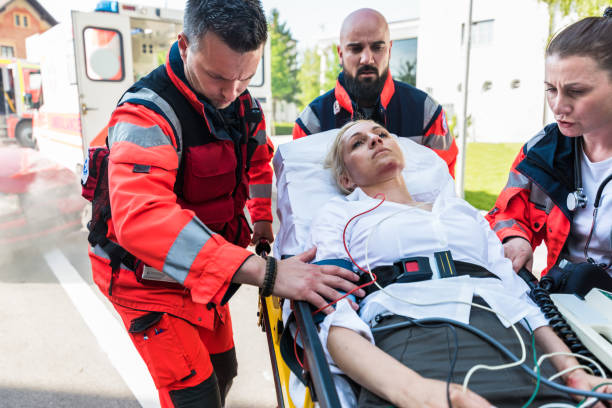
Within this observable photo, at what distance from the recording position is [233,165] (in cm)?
212

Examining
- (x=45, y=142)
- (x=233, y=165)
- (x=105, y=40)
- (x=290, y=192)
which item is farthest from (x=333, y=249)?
(x=45, y=142)

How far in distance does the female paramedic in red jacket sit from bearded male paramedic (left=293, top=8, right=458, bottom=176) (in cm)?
98

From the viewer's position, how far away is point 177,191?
201cm

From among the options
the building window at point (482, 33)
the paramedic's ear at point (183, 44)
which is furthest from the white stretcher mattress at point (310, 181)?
the building window at point (482, 33)

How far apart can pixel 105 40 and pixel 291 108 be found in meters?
43.8

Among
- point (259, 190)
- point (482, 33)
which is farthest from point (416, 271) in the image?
point (482, 33)

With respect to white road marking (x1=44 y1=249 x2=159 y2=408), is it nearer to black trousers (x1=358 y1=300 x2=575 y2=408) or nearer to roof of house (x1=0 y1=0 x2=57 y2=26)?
black trousers (x1=358 y1=300 x2=575 y2=408)

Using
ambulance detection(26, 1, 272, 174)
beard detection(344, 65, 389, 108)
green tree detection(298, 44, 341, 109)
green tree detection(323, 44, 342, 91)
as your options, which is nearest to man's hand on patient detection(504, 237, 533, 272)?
beard detection(344, 65, 389, 108)

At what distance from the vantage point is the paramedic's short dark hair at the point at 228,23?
170cm

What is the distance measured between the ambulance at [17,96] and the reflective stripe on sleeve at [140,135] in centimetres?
1046

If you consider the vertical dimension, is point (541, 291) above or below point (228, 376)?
above

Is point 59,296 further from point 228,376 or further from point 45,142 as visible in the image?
point 45,142

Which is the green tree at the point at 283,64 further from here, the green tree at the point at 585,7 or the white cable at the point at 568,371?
the white cable at the point at 568,371

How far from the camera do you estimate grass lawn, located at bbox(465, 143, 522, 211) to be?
8.76m
